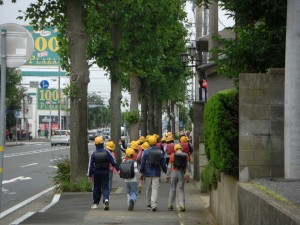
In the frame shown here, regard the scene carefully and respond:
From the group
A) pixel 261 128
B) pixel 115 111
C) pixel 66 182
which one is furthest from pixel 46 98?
pixel 261 128

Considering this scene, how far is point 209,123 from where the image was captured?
14383 millimetres

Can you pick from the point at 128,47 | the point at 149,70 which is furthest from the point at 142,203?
the point at 149,70

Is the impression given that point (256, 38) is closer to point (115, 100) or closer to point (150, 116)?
point (115, 100)

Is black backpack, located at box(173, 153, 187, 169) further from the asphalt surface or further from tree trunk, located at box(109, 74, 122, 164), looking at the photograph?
tree trunk, located at box(109, 74, 122, 164)

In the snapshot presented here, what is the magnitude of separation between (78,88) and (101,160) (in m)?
5.42

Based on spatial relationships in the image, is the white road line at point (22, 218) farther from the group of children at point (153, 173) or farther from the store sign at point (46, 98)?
the store sign at point (46, 98)

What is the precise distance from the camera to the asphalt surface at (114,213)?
1527 centimetres

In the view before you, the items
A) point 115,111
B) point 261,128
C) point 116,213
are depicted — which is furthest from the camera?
point 115,111

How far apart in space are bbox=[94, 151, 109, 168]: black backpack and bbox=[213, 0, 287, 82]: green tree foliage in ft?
15.6

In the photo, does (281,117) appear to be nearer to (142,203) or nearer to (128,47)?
(142,203)

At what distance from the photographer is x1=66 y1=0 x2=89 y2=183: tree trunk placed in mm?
22469

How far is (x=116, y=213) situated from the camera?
1686 cm

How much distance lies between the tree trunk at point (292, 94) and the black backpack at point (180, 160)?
279 inches

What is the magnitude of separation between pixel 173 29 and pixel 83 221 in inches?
1041
